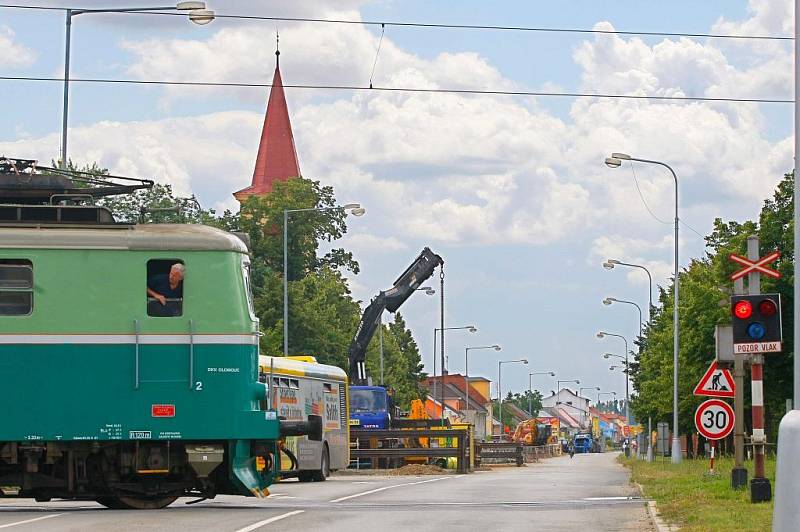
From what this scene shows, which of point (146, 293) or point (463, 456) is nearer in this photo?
point (146, 293)

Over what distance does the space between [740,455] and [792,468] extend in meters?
13.9

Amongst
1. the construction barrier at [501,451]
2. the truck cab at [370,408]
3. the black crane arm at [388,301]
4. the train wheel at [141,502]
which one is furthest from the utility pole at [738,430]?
the construction barrier at [501,451]

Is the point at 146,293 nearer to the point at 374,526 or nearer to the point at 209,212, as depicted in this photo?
the point at 374,526

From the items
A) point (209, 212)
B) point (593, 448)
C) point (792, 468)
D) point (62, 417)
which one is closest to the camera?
point (792, 468)

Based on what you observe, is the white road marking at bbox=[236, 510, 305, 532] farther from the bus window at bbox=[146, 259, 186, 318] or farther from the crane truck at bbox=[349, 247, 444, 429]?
the crane truck at bbox=[349, 247, 444, 429]

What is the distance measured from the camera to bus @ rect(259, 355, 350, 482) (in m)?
31.0

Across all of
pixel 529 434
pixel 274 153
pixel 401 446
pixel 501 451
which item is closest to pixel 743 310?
pixel 401 446

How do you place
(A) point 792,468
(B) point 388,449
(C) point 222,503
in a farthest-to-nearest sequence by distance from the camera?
(B) point 388,449, (C) point 222,503, (A) point 792,468

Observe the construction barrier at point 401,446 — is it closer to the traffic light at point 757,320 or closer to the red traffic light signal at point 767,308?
the traffic light at point 757,320

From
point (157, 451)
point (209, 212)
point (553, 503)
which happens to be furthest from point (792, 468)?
point (209, 212)

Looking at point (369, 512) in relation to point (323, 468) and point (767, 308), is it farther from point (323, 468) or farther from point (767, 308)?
point (323, 468)

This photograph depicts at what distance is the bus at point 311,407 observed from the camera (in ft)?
102

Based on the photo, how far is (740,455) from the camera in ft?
80.3

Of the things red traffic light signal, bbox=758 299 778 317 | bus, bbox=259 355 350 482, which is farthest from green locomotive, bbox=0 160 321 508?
bus, bbox=259 355 350 482
